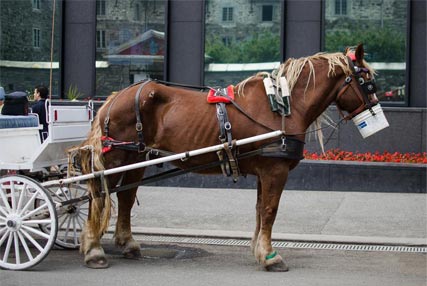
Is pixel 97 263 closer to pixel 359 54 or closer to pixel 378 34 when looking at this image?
pixel 359 54

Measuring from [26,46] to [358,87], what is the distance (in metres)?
10.5

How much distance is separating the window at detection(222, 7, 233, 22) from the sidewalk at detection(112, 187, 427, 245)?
389 centimetres

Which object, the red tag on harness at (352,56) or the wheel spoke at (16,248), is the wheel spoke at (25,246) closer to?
the wheel spoke at (16,248)

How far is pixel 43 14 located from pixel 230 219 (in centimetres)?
758

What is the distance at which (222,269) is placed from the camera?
8586 mm

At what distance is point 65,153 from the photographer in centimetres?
927

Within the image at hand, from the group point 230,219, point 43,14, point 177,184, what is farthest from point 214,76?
point 230,219

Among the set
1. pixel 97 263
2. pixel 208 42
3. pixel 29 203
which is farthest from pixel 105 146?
pixel 208 42

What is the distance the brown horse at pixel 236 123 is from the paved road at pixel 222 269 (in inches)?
11.1

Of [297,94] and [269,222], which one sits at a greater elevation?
[297,94]

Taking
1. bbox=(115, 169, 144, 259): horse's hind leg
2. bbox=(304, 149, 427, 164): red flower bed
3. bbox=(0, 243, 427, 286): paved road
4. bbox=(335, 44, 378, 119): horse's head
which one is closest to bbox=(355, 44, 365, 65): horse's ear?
bbox=(335, 44, 378, 119): horse's head

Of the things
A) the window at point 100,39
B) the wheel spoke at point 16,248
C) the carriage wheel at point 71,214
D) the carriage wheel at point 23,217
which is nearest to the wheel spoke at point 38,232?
the carriage wheel at point 23,217

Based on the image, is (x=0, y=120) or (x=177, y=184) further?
(x=177, y=184)

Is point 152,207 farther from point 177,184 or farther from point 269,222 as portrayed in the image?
point 269,222
